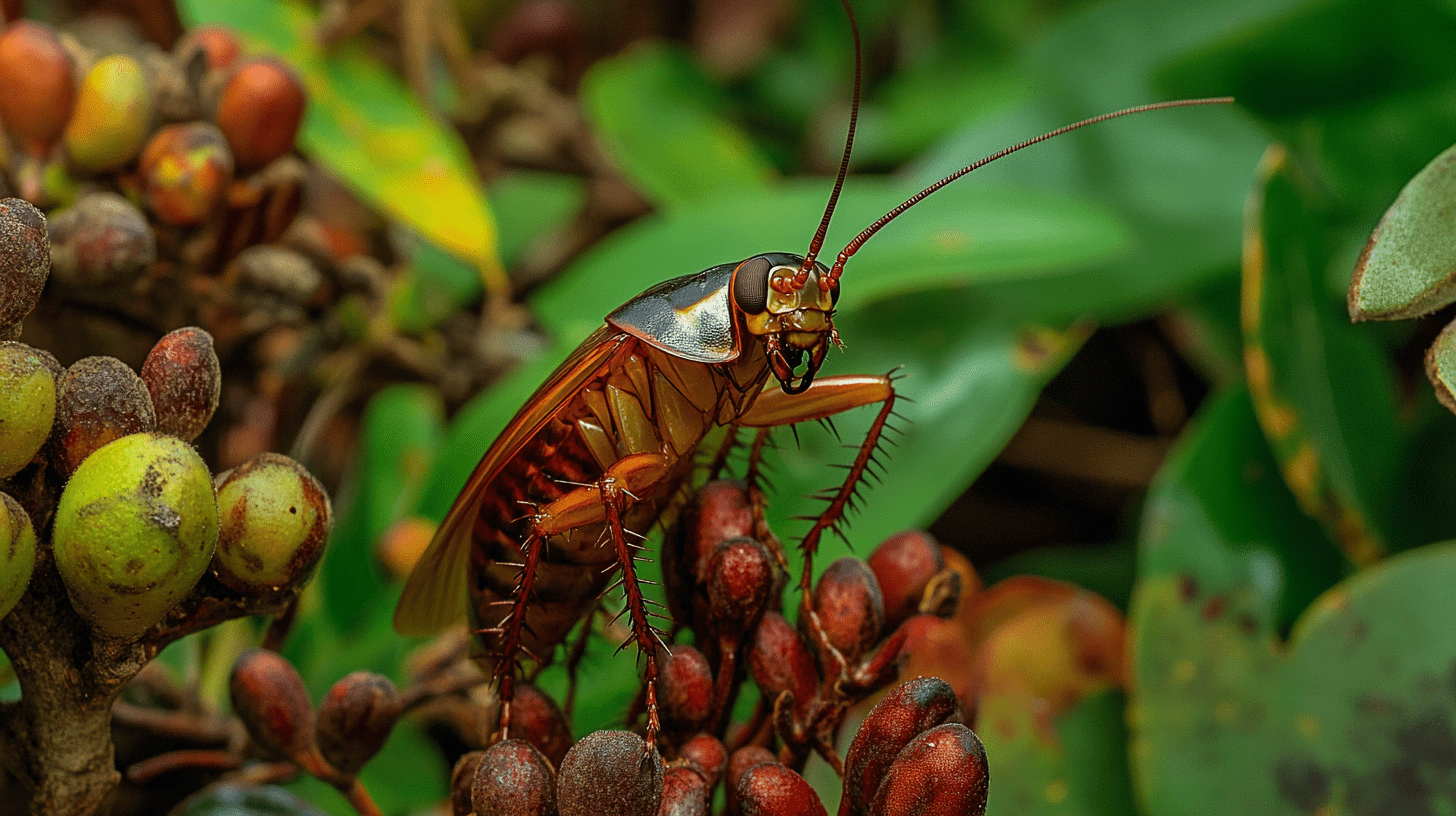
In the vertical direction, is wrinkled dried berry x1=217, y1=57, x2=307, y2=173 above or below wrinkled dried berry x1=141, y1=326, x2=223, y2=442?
above

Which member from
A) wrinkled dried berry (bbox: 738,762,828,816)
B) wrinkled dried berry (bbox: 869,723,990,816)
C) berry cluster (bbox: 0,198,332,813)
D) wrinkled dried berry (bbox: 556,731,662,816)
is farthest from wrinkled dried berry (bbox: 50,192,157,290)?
wrinkled dried berry (bbox: 869,723,990,816)

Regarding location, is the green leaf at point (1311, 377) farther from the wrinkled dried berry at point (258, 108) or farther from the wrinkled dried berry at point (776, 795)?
the wrinkled dried berry at point (258, 108)

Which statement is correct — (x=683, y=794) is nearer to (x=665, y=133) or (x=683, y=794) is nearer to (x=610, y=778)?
(x=610, y=778)

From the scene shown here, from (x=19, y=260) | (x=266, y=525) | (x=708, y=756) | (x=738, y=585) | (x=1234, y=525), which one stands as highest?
(x=19, y=260)

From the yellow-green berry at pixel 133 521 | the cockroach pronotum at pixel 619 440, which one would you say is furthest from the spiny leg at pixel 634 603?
the yellow-green berry at pixel 133 521

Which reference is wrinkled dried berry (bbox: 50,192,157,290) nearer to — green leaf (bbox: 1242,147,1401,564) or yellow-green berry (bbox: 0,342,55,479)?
yellow-green berry (bbox: 0,342,55,479)

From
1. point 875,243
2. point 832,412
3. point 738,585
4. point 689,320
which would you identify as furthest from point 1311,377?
point 738,585
